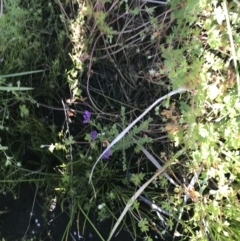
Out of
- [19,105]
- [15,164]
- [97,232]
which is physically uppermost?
[19,105]

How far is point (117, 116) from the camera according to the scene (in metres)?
1.32

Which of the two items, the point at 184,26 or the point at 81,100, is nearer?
the point at 184,26

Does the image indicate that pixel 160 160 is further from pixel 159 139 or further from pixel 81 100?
pixel 81 100

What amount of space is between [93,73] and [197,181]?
411mm

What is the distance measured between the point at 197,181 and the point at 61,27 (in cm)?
56

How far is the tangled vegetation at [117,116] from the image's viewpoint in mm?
1211

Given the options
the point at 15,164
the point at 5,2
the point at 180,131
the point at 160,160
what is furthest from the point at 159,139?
the point at 5,2

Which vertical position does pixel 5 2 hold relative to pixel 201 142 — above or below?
above

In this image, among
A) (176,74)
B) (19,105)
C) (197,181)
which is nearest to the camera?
(176,74)

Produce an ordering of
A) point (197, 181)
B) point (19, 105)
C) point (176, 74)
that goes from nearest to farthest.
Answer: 1. point (176, 74)
2. point (197, 181)
3. point (19, 105)

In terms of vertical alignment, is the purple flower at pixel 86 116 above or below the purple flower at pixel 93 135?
above

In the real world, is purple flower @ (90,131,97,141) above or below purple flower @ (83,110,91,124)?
below

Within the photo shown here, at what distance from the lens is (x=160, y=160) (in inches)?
53.1

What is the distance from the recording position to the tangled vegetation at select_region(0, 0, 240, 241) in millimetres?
1211
